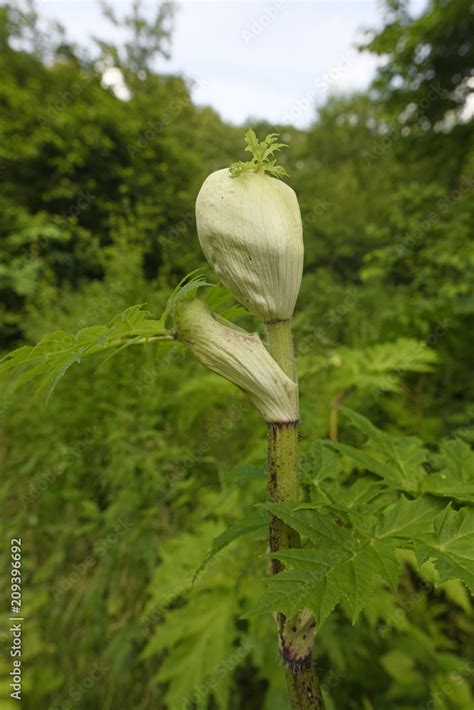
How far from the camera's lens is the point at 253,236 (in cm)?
49

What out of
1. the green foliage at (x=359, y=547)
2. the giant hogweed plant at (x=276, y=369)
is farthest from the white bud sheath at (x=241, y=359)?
the green foliage at (x=359, y=547)

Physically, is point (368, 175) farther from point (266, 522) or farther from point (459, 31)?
point (266, 522)

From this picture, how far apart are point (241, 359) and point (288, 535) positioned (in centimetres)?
22

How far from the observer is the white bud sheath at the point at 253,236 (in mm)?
492

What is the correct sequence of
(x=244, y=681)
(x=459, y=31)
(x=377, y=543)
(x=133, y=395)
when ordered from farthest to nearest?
(x=459, y=31)
(x=133, y=395)
(x=244, y=681)
(x=377, y=543)

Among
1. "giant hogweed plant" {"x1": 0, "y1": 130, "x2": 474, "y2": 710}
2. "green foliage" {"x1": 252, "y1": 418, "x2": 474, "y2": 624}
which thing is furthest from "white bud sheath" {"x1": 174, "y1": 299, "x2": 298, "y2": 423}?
"green foliage" {"x1": 252, "y1": 418, "x2": 474, "y2": 624}

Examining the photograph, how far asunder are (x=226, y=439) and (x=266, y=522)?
5.06ft

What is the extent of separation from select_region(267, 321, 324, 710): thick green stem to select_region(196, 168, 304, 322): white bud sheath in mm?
54

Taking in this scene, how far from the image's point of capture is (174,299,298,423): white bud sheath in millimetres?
511

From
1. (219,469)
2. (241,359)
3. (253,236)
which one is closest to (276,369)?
(241,359)

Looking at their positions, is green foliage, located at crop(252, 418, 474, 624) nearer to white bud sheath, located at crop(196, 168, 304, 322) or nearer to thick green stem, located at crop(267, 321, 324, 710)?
thick green stem, located at crop(267, 321, 324, 710)

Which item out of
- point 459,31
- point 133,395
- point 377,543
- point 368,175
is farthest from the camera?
point 368,175

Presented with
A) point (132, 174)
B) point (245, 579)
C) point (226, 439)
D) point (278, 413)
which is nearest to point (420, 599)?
point (245, 579)

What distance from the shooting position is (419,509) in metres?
0.54
